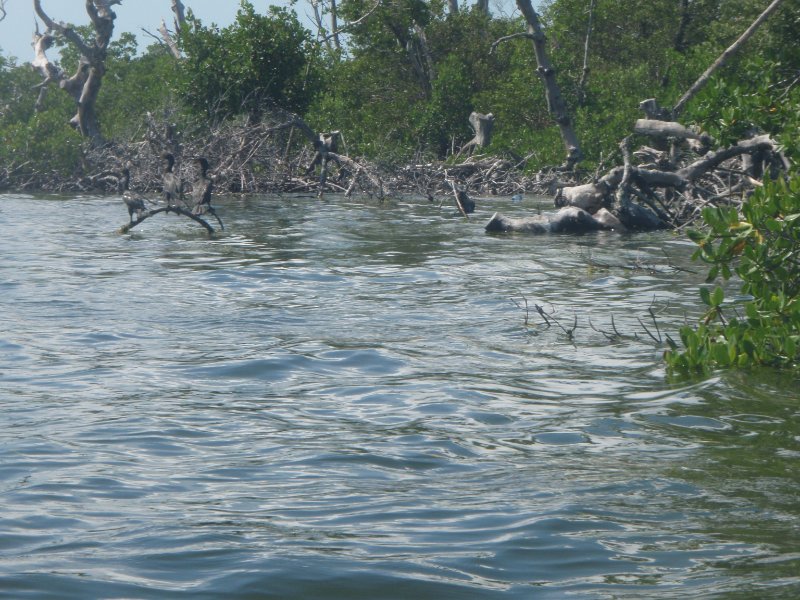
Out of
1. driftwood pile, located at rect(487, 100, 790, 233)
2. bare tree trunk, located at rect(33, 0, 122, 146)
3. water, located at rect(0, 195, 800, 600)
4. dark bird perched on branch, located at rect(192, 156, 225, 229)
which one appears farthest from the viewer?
bare tree trunk, located at rect(33, 0, 122, 146)

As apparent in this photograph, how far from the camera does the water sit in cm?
336

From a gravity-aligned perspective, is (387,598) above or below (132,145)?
below

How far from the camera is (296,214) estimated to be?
60.8ft

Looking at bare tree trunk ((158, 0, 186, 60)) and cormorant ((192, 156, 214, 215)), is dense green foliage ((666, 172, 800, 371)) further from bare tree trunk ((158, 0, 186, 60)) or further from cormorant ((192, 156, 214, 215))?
bare tree trunk ((158, 0, 186, 60))

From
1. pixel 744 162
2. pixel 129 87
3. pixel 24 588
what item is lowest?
pixel 24 588

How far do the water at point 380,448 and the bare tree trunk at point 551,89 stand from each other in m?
10.4

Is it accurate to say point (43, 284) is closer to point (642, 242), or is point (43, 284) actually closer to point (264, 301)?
point (264, 301)

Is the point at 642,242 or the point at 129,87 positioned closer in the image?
the point at 642,242

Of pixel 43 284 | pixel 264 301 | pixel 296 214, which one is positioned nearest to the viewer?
pixel 264 301

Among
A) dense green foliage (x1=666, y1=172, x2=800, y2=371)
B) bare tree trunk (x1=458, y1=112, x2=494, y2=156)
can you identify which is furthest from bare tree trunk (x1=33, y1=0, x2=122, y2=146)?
dense green foliage (x1=666, y1=172, x2=800, y2=371)

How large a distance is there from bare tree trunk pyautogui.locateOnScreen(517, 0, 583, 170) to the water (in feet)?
34.2

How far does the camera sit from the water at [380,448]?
132 inches

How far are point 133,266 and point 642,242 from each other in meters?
6.05

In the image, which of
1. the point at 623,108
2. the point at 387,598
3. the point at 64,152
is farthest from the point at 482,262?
the point at 64,152
